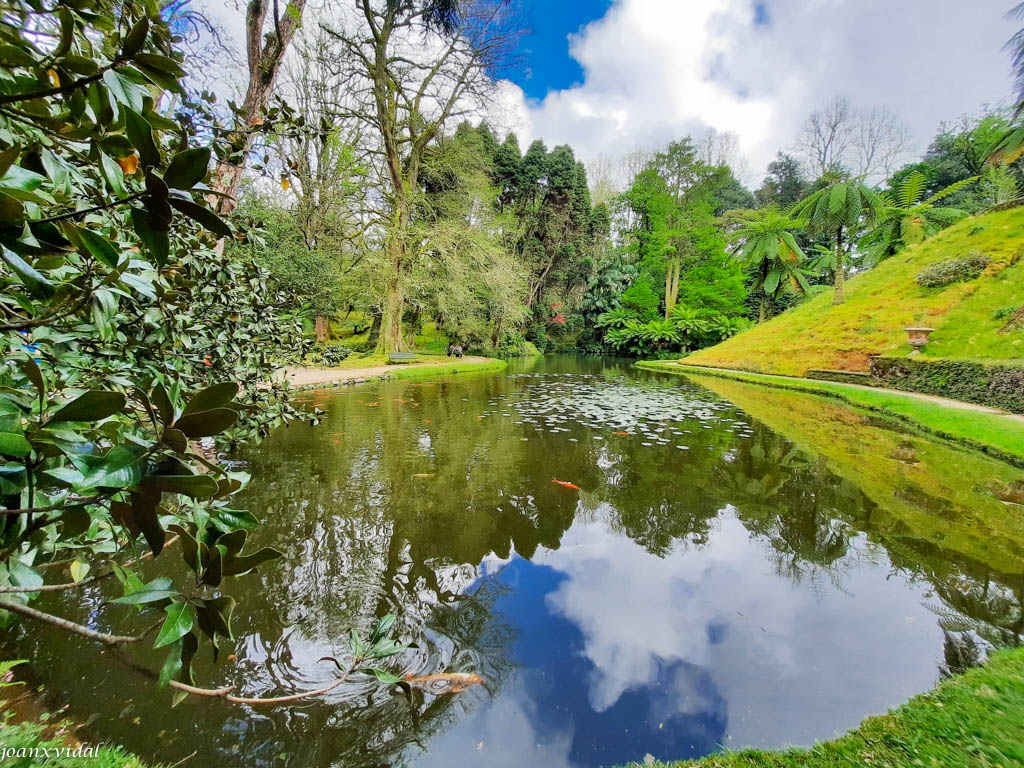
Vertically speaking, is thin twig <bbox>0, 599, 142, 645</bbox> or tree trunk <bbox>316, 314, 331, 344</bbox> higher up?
tree trunk <bbox>316, 314, 331, 344</bbox>

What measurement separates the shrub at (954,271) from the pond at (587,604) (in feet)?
41.2

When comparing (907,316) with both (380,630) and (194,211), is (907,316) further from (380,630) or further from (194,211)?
(194,211)

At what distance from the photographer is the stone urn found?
1109cm

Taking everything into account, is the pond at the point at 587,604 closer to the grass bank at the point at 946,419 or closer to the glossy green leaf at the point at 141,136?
the grass bank at the point at 946,419

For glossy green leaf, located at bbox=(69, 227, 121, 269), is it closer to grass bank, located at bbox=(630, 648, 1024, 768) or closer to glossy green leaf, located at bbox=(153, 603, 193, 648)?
glossy green leaf, located at bbox=(153, 603, 193, 648)

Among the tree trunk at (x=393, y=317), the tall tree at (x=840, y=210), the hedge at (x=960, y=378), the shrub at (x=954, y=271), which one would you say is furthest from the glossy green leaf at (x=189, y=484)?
the tall tree at (x=840, y=210)

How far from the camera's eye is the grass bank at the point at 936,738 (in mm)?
1408

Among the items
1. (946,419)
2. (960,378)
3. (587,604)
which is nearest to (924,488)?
(946,419)

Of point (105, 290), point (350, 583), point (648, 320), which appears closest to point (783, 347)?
point (648, 320)

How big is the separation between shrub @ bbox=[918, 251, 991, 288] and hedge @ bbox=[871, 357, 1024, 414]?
5729mm

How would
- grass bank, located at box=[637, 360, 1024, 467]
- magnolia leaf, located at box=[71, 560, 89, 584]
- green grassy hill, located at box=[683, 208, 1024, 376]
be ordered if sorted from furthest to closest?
green grassy hill, located at box=[683, 208, 1024, 376]
grass bank, located at box=[637, 360, 1024, 467]
magnolia leaf, located at box=[71, 560, 89, 584]

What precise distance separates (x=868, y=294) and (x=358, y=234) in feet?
66.0

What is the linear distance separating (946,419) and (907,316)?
9.36 m

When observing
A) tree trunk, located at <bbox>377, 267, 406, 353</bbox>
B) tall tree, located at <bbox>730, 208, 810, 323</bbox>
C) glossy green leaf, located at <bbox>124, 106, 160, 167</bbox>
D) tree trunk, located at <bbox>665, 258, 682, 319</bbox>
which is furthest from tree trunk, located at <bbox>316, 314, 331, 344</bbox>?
tall tree, located at <bbox>730, 208, 810, 323</bbox>
